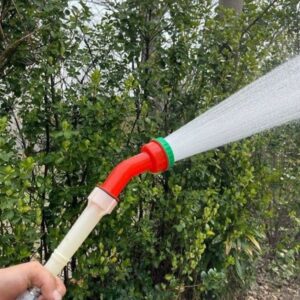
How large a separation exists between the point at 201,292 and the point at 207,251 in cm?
26

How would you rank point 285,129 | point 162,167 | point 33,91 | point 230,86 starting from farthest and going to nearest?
1. point 285,129
2. point 230,86
3. point 33,91
4. point 162,167

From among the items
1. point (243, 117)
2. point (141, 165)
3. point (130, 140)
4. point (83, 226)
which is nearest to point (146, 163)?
point (141, 165)

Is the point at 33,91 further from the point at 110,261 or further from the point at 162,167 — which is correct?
the point at 162,167

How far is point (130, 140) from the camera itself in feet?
8.22

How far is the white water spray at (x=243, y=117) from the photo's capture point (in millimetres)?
1532

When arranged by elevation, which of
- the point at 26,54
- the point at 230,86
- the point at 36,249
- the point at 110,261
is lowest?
the point at 110,261

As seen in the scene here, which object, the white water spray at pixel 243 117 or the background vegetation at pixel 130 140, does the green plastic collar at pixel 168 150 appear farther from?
the background vegetation at pixel 130 140

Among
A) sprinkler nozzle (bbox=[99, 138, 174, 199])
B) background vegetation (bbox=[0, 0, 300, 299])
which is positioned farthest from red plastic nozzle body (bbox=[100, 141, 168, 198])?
background vegetation (bbox=[0, 0, 300, 299])

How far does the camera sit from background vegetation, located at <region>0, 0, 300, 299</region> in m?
2.23

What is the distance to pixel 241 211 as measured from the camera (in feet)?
9.59

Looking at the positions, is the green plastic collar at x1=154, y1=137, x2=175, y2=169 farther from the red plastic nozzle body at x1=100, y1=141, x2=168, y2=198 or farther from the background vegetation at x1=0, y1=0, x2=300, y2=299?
the background vegetation at x1=0, y1=0, x2=300, y2=299

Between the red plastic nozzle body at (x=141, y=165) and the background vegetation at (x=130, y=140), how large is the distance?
578 millimetres

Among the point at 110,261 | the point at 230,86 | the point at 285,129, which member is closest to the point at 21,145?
the point at 110,261

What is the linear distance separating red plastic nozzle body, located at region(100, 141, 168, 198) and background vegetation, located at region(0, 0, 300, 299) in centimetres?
58
